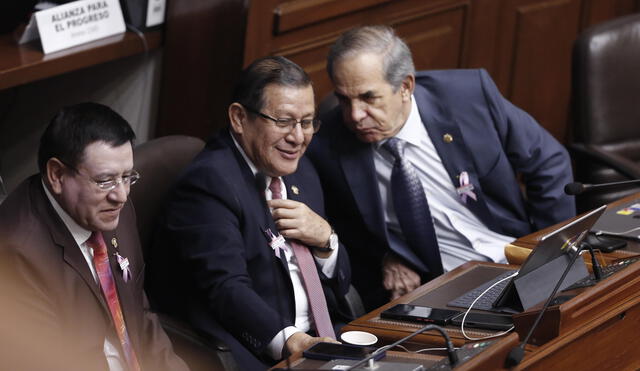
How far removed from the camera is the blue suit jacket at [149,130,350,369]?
282 centimetres

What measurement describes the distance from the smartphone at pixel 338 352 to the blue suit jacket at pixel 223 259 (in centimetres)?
42

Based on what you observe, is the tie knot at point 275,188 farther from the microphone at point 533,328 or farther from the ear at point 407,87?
the microphone at point 533,328

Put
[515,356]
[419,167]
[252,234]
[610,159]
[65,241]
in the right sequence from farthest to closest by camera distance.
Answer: [610,159] → [419,167] → [252,234] → [65,241] → [515,356]

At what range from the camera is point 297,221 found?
9.93ft

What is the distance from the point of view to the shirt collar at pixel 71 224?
2506 mm

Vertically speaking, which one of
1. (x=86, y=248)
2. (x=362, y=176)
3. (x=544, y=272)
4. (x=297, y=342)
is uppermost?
(x=362, y=176)

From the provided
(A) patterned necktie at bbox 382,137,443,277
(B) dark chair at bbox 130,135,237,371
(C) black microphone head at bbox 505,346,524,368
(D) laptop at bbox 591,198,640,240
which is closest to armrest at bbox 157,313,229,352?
(B) dark chair at bbox 130,135,237,371

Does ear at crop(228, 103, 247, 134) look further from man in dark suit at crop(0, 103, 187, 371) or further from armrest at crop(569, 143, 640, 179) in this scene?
armrest at crop(569, 143, 640, 179)

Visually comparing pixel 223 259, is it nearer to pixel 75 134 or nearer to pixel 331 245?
pixel 331 245

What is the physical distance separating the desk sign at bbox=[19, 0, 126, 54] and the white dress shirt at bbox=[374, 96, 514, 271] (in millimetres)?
1075

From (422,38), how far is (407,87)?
1176 millimetres

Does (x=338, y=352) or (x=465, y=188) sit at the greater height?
(x=465, y=188)

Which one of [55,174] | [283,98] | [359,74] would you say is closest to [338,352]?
[55,174]

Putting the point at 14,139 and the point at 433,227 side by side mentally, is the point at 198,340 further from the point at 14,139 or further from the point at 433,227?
Result: the point at 14,139
